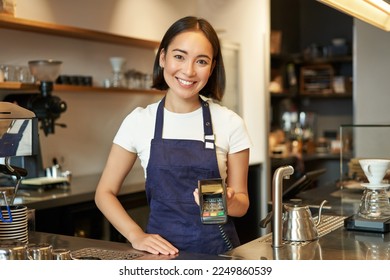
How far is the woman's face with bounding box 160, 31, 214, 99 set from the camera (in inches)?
77.4

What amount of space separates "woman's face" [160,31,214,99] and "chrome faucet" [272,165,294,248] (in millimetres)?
391

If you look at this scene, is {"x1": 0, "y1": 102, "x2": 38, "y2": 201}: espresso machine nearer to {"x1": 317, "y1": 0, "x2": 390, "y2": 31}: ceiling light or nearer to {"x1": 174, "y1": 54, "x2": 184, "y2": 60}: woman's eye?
{"x1": 174, "y1": 54, "x2": 184, "y2": 60}: woman's eye

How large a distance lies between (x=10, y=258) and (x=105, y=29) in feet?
9.45

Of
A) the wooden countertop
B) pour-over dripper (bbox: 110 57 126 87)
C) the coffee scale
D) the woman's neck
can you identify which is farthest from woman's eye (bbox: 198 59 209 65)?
pour-over dripper (bbox: 110 57 126 87)

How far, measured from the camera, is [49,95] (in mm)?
3479

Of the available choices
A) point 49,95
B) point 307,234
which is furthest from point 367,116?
point 307,234

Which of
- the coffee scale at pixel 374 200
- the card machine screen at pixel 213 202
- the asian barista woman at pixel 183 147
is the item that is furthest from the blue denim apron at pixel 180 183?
the coffee scale at pixel 374 200

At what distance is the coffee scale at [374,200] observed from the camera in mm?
2205

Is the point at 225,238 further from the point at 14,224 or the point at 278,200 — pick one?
the point at 14,224

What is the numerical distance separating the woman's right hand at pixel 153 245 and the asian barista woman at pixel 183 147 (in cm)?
12

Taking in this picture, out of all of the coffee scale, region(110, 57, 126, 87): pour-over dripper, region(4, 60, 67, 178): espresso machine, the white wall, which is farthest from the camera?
region(110, 57, 126, 87): pour-over dripper

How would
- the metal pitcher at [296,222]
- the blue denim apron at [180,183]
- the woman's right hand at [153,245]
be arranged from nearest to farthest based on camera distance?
1. the woman's right hand at [153,245]
2. the metal pitcher at [296,222]
3. the blue denim apron at [180,183]

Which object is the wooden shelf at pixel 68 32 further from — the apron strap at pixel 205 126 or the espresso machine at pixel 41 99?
the apron strap at pixel 205 126
